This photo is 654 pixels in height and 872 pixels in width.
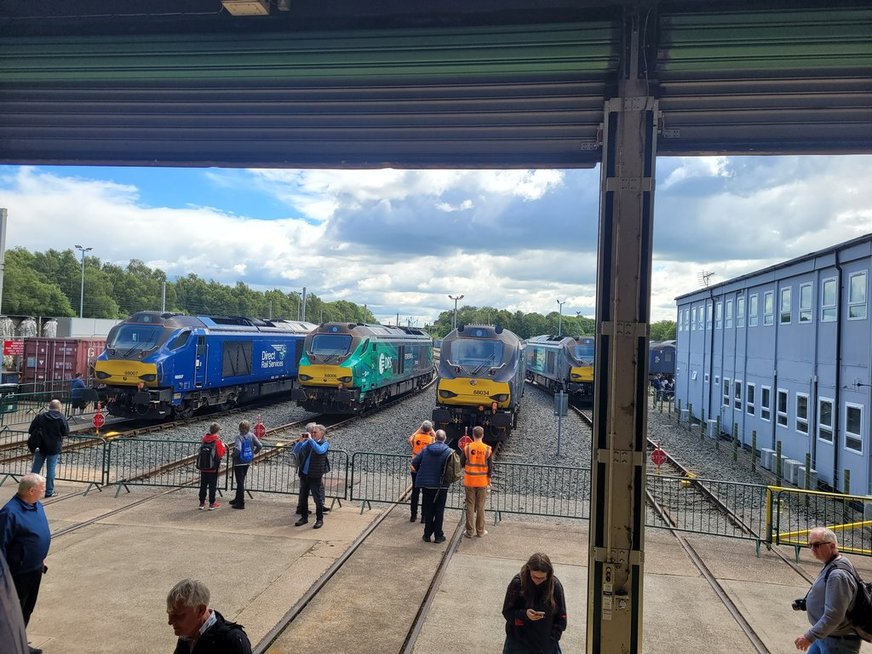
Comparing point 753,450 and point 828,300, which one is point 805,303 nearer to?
point 828,300

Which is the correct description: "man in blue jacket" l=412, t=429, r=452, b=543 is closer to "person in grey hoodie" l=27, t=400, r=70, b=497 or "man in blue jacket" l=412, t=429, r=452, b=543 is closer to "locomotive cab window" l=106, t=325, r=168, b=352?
"person in grey hoodie" l=27, t=400, r=70, b=497

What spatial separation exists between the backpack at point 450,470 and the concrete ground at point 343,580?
3.02ft

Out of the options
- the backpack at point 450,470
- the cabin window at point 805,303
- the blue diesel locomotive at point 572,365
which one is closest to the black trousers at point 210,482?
the backpack at point 450,470

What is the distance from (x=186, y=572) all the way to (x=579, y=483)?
331 inches

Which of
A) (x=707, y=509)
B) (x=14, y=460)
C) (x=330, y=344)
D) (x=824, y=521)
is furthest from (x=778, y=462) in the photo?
(x=14, y=460)

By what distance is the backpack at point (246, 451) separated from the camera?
32.5 ft

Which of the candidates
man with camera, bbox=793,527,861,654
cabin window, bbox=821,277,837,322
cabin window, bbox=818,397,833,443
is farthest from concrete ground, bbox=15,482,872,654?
cabin window, bbox=821,277,837,322

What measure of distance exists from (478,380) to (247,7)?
12.5 meters

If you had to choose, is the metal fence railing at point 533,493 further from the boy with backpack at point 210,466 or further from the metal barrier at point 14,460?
the boy with backpack at point 210,466

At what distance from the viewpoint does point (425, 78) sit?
5.44 metres

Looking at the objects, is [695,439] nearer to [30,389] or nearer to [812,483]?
[812,483]

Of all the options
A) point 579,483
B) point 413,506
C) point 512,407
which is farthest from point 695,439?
point 413,506

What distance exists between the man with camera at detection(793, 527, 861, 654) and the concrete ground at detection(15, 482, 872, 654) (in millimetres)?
1447

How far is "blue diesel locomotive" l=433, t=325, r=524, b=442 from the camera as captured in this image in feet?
53.1
